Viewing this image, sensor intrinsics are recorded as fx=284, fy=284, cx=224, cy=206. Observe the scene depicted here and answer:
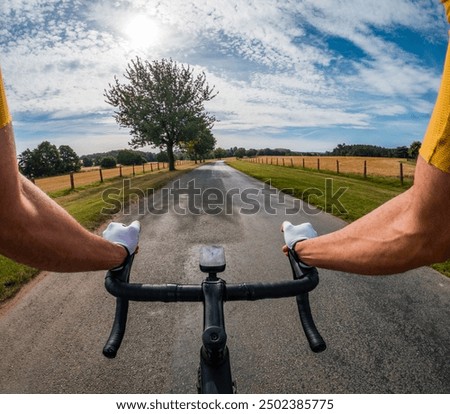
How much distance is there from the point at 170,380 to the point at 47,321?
1.86 metres

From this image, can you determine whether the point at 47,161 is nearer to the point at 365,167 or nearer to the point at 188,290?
the point at 365,167

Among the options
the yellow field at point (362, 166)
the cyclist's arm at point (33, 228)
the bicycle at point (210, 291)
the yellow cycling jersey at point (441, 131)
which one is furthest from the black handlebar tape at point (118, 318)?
the yellow field at point (362, 166)

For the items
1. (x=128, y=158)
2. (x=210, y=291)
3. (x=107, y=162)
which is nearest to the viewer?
(x=210, y=291)

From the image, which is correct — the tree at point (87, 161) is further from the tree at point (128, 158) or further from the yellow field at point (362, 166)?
the yellow field at point (362, 166)

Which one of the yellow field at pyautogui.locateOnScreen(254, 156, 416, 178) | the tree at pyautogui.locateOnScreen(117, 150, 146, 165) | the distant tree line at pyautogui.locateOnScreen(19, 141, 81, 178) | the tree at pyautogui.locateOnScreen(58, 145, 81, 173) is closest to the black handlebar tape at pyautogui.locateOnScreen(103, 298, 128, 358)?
the yellow field at pyautogui.locateOnScreen(254, 156, 416, 178)

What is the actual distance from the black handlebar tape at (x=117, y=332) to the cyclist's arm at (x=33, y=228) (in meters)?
0.37

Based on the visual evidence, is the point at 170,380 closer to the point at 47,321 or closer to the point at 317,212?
the point at 47,321

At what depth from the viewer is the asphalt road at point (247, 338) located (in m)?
2.46

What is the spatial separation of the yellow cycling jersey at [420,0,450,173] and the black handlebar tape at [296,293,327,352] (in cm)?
71

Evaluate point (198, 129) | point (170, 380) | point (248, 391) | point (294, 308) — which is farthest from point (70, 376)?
point (198, 129)

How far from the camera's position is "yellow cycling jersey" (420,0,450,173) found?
0.43 m

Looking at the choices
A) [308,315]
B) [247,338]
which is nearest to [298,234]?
[308,315]

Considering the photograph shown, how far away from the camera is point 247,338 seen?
3027mm

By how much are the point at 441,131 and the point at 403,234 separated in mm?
216
